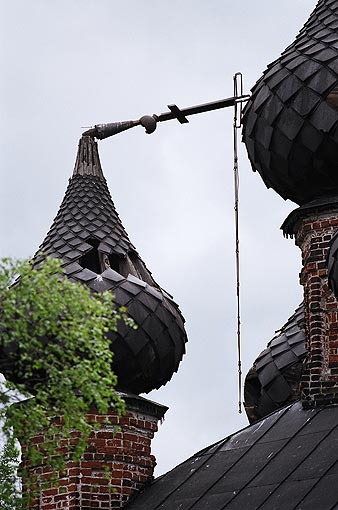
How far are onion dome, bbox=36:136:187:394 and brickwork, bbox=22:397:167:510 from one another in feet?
1.06

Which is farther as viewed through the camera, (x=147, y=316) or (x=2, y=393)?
(x=147, y=316)

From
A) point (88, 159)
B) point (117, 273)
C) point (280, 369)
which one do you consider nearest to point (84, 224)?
point (117, 273)

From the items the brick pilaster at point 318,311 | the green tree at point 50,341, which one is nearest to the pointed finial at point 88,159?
the brick pilaster at point 318,311

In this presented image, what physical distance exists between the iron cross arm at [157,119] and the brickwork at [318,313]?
77.4 inches

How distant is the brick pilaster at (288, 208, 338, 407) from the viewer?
1113 cm

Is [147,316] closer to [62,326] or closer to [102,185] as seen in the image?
[102,185]

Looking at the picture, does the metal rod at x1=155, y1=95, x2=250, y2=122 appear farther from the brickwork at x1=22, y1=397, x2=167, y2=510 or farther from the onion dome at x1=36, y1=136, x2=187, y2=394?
the brickwork at x1=22, y1=397, x2=167, y2=510

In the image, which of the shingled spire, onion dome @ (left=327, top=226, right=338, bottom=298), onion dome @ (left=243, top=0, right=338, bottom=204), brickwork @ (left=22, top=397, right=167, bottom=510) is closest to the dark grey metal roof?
brickwork @ (left=22, top=397, right=167, bottom=510)

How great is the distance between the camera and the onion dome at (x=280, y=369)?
14023 mm

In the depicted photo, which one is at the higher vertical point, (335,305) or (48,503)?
(335,305)

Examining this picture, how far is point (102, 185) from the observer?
12.8 meters

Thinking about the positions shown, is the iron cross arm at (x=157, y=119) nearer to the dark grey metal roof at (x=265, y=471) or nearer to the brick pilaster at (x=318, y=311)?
the brick pilaster at (x=318, y=311)

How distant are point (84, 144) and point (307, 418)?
360 centimetres

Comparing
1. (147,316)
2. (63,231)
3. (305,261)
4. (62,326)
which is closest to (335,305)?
(305,261)
